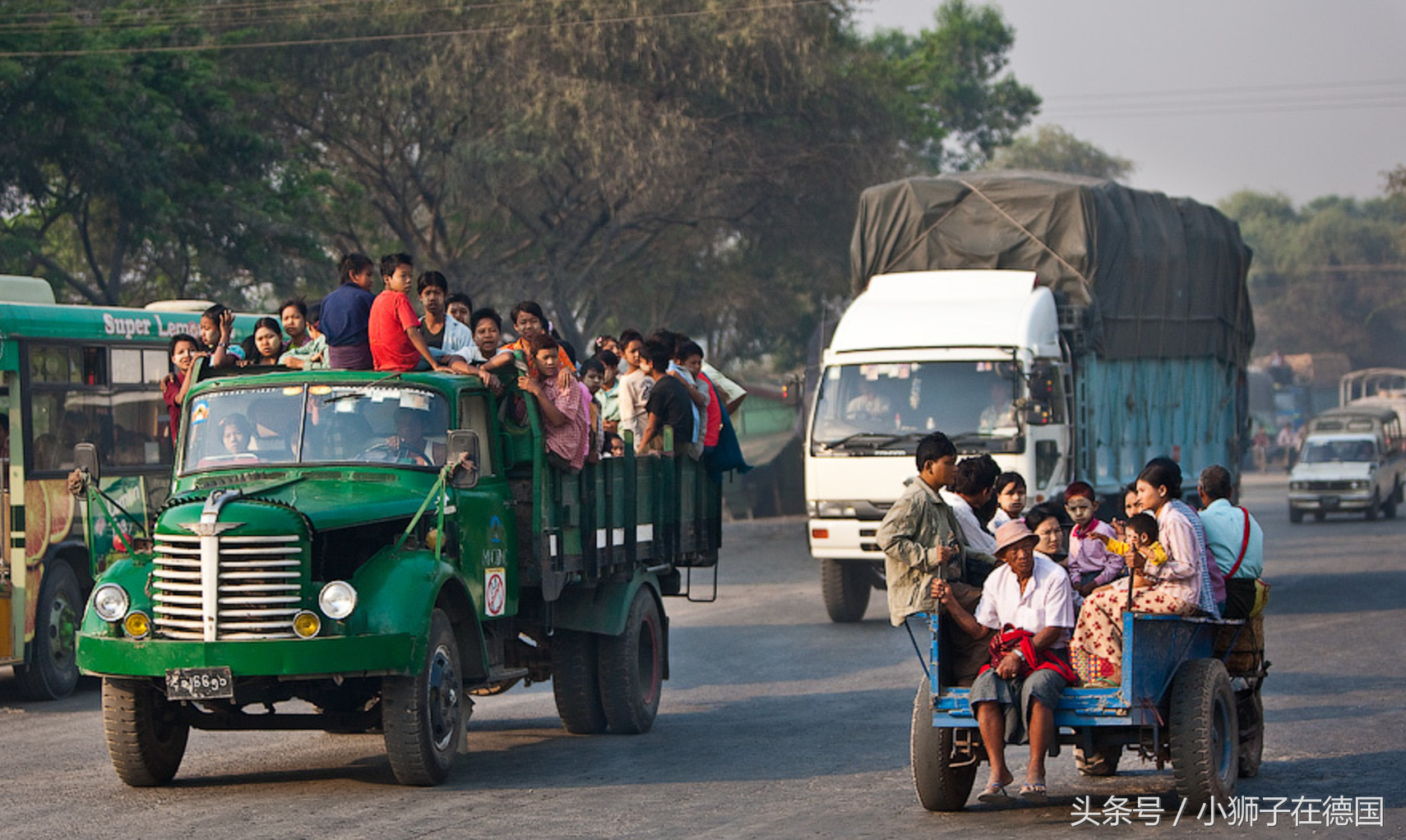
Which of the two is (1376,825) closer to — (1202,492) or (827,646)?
(1202,492)

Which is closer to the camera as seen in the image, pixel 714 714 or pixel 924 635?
pixel 714 714

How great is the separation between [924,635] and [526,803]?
9186 mm

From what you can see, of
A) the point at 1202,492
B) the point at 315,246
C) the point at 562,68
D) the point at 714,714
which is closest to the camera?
the point at 1202,492

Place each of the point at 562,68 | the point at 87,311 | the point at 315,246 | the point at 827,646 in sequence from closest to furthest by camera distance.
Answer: the point at 87,311
the point at 827,646
the point at 315,246
the point at 562,68

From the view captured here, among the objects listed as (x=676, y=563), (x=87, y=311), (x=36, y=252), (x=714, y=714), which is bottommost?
(x=714, y=714)

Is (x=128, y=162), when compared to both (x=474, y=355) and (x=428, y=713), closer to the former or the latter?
(x=474, y=355)

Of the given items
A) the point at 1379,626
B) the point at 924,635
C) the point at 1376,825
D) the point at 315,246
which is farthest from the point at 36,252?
the point at 1376,825

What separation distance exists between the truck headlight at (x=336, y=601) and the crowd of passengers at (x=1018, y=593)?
8.10ft

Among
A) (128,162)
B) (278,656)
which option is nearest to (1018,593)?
(278,656)

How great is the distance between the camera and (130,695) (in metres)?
9.02

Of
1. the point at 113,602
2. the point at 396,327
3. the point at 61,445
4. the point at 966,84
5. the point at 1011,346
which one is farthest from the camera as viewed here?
the point at 966,84

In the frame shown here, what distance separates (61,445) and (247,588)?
240 inches

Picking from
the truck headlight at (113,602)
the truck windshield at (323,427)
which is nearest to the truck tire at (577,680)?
the truck windshield at (323,427)

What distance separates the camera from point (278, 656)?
338 inches
